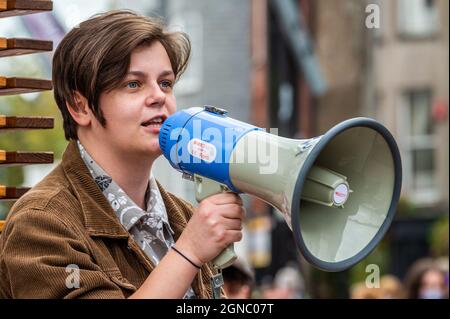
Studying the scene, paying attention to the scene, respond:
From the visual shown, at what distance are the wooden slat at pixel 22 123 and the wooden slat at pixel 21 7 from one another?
0.30 m

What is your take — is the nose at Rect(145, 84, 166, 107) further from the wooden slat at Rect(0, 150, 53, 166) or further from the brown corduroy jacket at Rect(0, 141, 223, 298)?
the wooden slat at Rect(0, 150, 53, 166)

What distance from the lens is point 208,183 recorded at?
311 cm

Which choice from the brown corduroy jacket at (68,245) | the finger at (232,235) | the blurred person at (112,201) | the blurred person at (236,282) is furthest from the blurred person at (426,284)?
the finger at (232,235)

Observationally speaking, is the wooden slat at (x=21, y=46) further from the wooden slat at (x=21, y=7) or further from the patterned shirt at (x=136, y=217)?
the patterned shirt at (x=136, y=217)

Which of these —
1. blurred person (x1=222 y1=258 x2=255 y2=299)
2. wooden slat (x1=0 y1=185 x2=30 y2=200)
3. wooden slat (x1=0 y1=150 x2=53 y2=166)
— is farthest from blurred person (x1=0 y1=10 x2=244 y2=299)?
blurred person (x1=222 y1=258 x2=255 y2=299)

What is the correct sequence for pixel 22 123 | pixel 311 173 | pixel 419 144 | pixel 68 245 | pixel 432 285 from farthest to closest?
1. pixel 419 144
2. pixel 432 285
3. pixel 22 123
4. pixel 311 173
5. pixel 68 245

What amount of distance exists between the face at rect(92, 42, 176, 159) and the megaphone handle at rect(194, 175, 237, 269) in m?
0.17

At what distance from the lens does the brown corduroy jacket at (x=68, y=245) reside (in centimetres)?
287

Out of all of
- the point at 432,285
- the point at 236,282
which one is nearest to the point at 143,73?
the point at 236,282

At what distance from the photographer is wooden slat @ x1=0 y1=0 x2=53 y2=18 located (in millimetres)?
3182

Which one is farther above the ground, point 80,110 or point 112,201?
point 80,110

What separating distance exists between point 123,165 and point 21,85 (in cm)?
38

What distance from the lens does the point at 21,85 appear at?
323cm

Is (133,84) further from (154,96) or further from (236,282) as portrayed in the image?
(236,282)
